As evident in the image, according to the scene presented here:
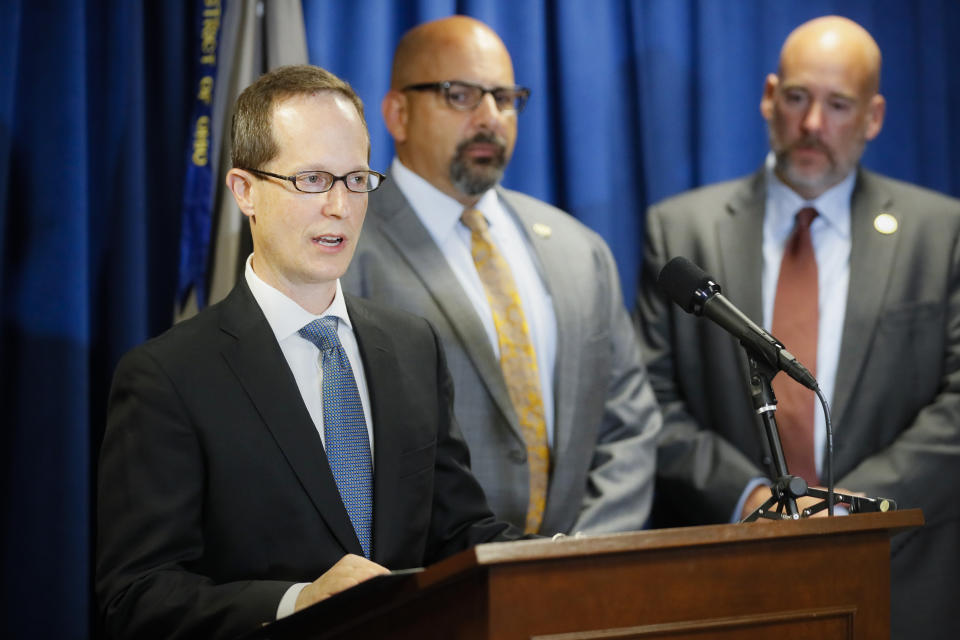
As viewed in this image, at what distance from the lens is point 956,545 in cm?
336

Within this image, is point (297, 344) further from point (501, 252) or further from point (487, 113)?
point (487, 113)

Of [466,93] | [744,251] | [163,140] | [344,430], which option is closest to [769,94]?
[744,251]

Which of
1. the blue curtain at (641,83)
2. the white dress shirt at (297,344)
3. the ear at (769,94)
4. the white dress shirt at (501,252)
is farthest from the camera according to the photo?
the blue curtain at (641,83)

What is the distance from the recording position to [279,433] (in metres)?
1.90

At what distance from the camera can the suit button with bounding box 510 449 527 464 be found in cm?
297

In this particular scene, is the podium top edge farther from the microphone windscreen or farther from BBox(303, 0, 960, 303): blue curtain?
BBox(303, 0, 960, 303): blue curtain

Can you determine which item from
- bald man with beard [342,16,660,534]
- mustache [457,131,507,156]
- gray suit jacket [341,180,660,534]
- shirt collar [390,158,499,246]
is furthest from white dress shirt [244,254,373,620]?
mustache [457,131,507,156]

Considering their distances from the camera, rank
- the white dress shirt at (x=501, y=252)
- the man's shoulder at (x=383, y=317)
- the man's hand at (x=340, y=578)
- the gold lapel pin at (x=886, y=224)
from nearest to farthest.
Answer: the man's hand at (x=340, y=578)
the man's shoulder at (x=383, y=317)
the white dress shirt at (x=501, y=252)
the gold lapel pin at (x=886, y=224)

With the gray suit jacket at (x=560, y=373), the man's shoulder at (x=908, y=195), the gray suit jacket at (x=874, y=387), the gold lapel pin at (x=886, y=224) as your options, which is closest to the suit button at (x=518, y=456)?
the gray suit jacket at (x=560, y=373)

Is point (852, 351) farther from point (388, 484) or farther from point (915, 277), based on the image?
point (388, 484)

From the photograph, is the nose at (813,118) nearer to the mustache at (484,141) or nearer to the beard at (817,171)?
the beard at (817,171)

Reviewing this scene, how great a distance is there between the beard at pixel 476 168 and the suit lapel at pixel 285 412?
132cm

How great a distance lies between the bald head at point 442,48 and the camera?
3.25 metres

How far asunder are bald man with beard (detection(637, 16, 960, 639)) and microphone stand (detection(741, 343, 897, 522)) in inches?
52.4
